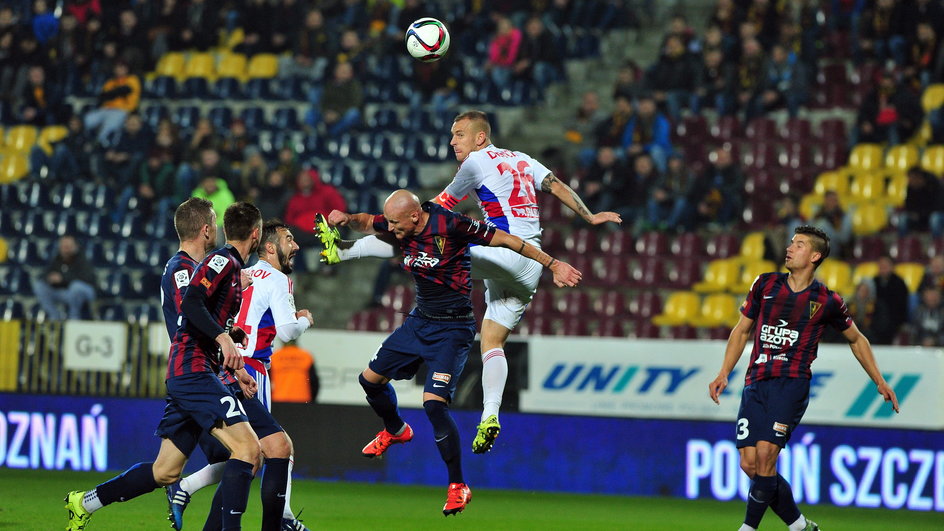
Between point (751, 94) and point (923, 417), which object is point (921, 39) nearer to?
point (751, 94)

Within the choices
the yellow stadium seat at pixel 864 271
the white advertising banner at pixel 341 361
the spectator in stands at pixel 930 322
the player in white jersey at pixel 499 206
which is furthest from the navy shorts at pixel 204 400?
the yellow stadium seat at pixel 864 271

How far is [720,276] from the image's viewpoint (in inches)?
644

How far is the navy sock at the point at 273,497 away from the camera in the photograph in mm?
7621

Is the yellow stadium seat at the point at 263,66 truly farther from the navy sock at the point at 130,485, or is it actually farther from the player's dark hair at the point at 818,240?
the navy sock at the point at 130,485

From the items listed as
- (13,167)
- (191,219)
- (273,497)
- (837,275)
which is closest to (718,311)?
(837,275)

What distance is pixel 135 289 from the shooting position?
17750mm

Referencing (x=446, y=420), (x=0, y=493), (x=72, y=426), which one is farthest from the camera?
(x=72, y=426)

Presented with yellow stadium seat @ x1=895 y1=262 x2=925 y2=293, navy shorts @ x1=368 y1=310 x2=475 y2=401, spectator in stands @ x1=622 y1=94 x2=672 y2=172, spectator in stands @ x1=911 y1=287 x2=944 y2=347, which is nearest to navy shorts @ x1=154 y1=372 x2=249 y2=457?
navy shorts @ x1=368 y1=310 x2=475 y2=401

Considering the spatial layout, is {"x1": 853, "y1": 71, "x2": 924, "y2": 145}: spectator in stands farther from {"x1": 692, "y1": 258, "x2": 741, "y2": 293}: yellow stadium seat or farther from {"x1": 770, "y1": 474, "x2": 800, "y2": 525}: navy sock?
{"x1": 770, "y1": 474, "x2": 800, "y2": 525}: navy sock

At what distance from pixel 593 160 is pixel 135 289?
6127mm

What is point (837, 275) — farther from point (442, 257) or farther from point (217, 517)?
point (217, 517)

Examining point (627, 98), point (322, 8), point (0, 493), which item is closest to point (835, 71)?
point (627, 98)

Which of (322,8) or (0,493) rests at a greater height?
(322,8)

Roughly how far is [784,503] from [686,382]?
17.5 ft
